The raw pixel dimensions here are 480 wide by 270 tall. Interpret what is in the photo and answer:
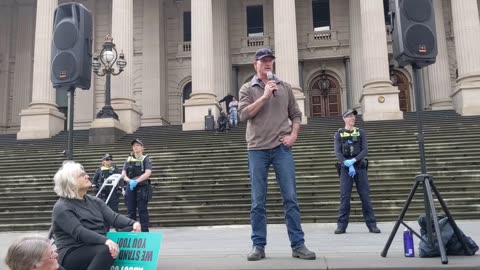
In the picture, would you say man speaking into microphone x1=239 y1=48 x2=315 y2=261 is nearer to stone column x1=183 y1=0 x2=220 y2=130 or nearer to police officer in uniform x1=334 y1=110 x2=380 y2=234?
police officer in uniform x1=334 y1=110 x2=380 y2=234

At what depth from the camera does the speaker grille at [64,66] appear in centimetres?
586

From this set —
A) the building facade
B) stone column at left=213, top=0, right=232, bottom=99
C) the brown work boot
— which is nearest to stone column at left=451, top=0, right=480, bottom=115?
the building facade

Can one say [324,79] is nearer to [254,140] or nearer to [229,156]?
[229,156]

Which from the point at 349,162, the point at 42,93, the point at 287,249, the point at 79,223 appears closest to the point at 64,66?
the point at 79,223

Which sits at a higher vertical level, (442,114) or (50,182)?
(442,114)

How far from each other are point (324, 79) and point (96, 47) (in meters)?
15.1

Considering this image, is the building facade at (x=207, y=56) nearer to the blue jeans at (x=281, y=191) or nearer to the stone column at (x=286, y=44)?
the stone column at (x=286, y=44)

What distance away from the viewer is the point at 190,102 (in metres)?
23.2

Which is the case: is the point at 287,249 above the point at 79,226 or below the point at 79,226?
below

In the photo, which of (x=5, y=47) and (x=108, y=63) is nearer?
(x=108, y=63)

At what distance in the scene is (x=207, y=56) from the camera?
23.8 metres

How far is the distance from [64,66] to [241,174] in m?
8.83

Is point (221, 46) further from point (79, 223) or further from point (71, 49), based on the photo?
point (79, 223)

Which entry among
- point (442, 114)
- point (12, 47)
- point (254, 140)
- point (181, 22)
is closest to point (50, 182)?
point (254, 140)
